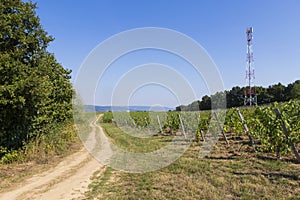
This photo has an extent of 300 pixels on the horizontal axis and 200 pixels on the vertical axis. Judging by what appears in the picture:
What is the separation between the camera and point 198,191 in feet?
14.7

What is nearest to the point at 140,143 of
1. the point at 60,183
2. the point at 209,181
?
the point at 60,183

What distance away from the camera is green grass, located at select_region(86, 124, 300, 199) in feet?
14.3

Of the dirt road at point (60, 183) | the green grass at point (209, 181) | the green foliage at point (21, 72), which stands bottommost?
the dirt road at point (60, 183)

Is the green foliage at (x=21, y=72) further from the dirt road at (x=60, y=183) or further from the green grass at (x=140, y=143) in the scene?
the green grass at (x=140, y=143)

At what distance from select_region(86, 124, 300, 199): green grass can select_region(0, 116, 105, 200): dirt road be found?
1.27 ft

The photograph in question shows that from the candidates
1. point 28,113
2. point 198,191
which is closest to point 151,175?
point 198,191

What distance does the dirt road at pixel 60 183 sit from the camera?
475 centimetres

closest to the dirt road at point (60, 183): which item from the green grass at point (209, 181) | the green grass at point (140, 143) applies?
the green grass at point (209, 181)

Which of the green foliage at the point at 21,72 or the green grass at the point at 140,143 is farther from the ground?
the green foliage at the point at 21,72

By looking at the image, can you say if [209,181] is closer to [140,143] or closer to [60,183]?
[60,183]

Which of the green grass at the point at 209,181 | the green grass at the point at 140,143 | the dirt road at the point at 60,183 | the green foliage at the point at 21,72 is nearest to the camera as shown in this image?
the green grass at the point at 209,181

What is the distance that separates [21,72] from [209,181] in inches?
238

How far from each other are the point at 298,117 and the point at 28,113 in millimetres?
8761

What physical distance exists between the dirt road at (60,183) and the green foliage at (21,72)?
2.00 metres
